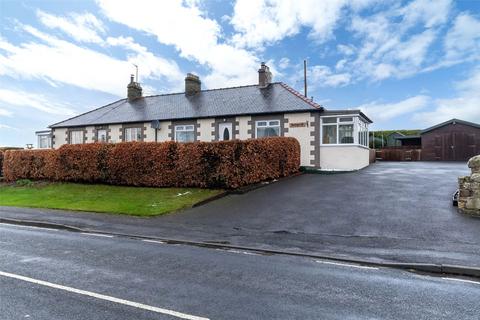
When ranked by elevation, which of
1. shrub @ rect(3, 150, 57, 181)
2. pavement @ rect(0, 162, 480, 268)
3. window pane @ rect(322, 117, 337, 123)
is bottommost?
pavement @ rect(0, 162, 480, 268)

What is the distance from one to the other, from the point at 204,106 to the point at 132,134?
6306 mm

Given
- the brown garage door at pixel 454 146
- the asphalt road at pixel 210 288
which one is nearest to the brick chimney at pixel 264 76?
the brown garage door at pixel 454 146

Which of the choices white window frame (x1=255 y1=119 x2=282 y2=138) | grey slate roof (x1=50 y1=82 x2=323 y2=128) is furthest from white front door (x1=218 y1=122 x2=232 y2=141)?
white window frame (x1=255 y1=119 x2=282 y2=138)

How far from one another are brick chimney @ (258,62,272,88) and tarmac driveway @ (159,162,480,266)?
1260 cm

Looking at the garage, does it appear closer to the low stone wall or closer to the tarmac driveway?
the tarmac driveway

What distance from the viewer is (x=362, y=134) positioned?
25.0m

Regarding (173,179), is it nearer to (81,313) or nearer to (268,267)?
(268,267)

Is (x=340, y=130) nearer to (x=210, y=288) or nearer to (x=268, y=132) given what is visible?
(x=268, y=132)

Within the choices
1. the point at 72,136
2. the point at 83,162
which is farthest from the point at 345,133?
the point at 72,136

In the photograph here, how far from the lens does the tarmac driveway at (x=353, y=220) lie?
26.6 ft

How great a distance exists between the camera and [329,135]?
23219 mm

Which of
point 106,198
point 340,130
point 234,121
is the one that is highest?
point 234,121

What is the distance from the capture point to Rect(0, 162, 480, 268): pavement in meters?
8.08

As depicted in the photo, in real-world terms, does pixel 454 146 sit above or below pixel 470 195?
above
